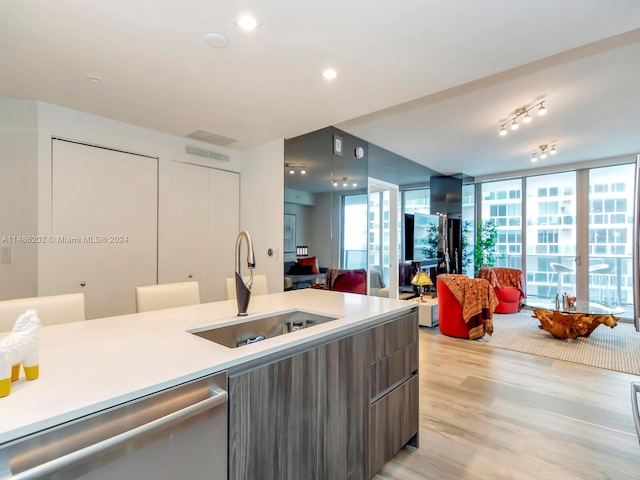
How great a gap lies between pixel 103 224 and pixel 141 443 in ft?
9.81

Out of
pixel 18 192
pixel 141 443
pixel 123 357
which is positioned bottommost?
pixel 141 443

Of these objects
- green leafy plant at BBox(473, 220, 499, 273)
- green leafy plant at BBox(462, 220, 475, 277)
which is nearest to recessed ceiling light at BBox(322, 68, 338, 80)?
green leafy plant at BBox(462, 220, 475, 277)

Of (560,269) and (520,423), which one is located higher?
(560,269)

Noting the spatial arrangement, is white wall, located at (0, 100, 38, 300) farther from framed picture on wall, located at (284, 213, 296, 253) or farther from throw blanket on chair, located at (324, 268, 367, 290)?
throw blanket on chair, located at (324, 268, 367, 290)

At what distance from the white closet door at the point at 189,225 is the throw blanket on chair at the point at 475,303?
10.8ft

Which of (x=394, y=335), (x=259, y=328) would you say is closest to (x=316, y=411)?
(x=259, y=328)

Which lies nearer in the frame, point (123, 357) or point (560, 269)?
point (123, 357)

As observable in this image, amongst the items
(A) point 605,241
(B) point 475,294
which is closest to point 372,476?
(B) point 475,294

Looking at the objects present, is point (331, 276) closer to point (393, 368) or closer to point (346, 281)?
point (346, 281)

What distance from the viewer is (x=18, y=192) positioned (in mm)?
2863

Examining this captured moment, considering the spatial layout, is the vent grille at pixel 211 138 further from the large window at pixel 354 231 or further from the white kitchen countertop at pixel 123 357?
the white kitchen countertop at pixel 123 357

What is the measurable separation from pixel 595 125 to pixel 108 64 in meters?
5.18

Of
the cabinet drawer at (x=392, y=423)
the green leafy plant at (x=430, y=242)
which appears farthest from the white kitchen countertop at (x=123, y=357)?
the green leafy plant at (x=430, y=242)

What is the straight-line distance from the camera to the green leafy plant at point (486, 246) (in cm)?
682
